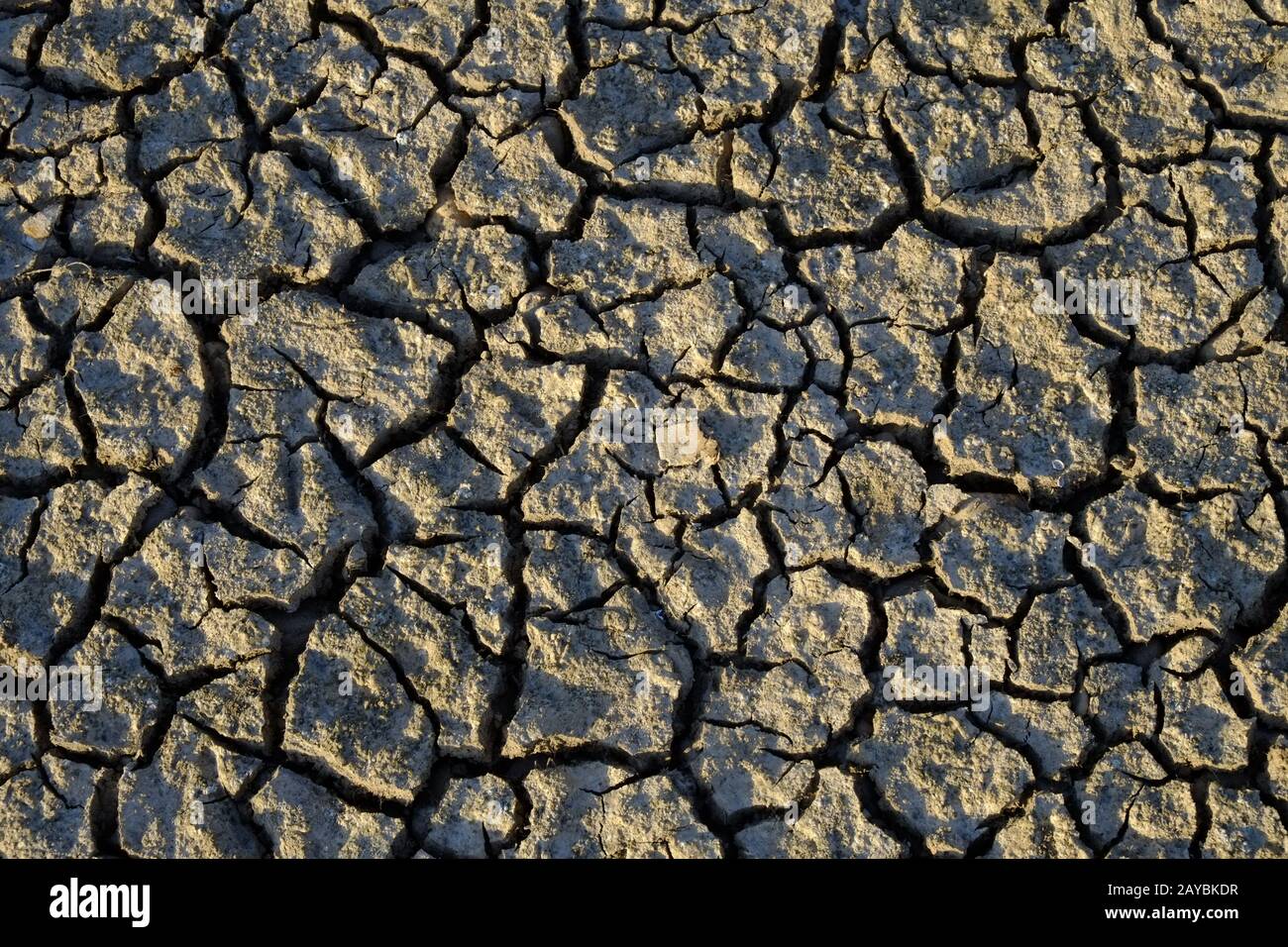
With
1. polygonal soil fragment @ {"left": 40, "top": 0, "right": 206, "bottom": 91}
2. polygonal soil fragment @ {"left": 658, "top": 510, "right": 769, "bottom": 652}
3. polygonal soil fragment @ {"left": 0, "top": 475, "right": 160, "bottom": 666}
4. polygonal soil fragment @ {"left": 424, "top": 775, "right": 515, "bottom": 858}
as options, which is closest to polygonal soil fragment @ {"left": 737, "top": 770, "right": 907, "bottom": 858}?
polygonal soil fragment @ {"left": 658, "top": 510, "right": 769, "bottom": 652}

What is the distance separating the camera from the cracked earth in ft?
10.7

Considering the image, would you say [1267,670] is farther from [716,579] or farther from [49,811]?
[49,811]

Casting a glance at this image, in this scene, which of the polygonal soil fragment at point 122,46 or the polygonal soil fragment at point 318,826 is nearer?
the polygonal soil fragment at point 318,826

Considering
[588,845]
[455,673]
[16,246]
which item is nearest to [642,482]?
[455,673]

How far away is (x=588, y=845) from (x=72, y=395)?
7.02 feet

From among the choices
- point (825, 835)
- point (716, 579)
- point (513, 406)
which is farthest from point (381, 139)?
point (825, 835)

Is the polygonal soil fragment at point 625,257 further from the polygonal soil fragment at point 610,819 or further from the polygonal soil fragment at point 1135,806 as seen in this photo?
the polygonal soil fragment at point 1135,806

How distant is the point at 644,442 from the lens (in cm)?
348

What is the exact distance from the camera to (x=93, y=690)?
3334 mm

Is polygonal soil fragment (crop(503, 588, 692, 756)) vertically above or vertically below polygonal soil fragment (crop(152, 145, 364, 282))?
below

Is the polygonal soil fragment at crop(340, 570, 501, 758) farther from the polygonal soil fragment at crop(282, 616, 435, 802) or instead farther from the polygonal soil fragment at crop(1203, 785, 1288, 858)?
the polygonal soil fragment at crop(1203, 785, 1288, 858)

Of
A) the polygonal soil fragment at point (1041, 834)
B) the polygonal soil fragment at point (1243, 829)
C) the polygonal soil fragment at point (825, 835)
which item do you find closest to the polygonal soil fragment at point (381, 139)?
the polygonal soil fragment at point (825, 835)

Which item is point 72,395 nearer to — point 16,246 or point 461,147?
point 16,246

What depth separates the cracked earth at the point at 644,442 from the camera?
325 centimetres
